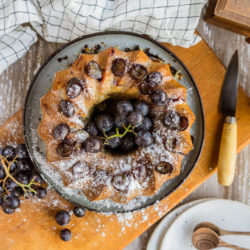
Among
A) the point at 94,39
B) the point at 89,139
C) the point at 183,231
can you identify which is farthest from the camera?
the point at 183,231

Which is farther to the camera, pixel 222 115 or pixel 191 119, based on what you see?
pixel 222 115

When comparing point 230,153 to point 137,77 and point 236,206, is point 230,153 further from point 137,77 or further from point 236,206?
point 137,77

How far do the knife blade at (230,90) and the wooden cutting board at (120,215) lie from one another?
0.11 feet

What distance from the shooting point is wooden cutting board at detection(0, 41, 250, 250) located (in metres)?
1.54

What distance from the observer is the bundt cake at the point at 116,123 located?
1.22 metres

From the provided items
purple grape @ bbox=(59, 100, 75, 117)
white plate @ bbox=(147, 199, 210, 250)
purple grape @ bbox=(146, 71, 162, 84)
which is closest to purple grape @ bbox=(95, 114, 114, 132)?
purple grape @ bbox=(59, 100, 75, 117)

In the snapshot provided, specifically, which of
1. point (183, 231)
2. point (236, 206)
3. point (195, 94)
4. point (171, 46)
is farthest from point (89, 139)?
point (236, 206)

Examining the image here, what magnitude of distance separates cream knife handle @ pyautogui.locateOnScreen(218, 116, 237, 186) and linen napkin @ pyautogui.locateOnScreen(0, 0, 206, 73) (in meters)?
0.42

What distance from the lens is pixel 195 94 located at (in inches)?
56.4

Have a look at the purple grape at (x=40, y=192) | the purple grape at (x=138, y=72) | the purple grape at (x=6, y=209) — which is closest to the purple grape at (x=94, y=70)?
the purple grape at (x=138, y=72)

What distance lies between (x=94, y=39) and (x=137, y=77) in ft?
1.04

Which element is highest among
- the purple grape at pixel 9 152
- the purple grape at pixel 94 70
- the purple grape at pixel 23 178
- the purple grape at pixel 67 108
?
the purple grape at pixel 94 70

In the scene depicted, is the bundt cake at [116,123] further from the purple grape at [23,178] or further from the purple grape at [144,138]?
the purple grape at [23,178]

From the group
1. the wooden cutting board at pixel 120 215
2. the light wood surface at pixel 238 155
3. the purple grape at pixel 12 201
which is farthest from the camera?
the light wood surface at pixel 238 155
